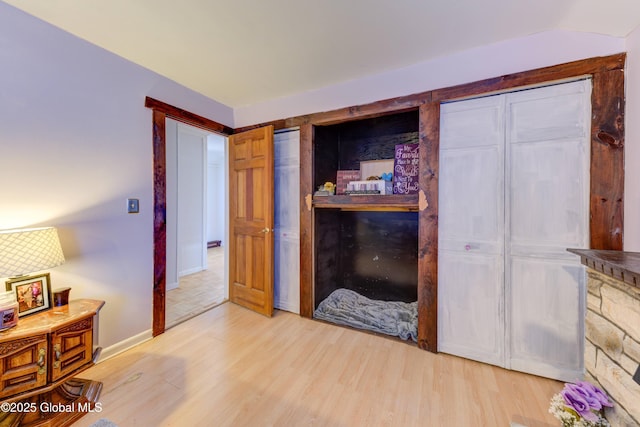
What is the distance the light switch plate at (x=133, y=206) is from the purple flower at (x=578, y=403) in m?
3.09

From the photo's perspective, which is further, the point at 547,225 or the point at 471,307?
the point at 471,307

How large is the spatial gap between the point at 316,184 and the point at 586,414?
7.71 ft

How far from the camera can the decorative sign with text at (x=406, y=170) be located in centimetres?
229

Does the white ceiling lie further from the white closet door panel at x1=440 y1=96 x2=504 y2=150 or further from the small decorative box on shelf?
the small decorative box on shelf

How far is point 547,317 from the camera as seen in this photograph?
5.63ft

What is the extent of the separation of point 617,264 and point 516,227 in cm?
71

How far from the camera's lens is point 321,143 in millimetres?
2730

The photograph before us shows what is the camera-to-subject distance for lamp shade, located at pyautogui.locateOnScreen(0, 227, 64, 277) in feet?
4.19

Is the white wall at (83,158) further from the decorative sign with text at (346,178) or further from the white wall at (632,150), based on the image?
the white wall at (632,150)

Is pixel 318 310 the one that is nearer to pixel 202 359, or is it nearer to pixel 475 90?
pixel 202 359

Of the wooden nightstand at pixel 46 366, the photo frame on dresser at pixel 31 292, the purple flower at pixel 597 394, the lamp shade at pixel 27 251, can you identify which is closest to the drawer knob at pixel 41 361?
the wooden nightstand at pixel 46 366

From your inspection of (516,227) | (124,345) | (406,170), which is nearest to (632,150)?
(516,227)

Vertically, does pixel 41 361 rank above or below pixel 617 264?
below

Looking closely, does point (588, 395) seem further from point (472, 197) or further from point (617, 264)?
point (472, 197)
